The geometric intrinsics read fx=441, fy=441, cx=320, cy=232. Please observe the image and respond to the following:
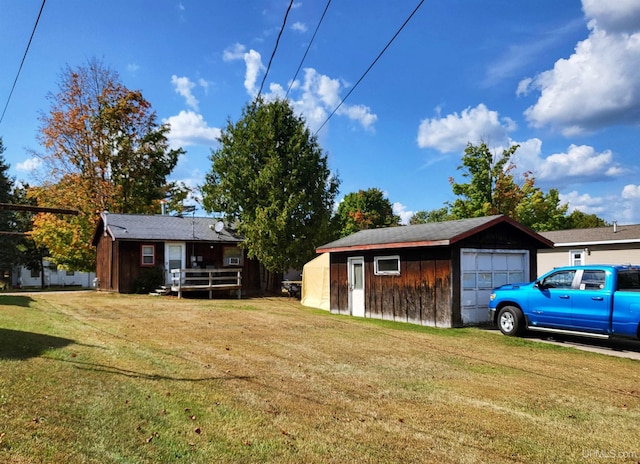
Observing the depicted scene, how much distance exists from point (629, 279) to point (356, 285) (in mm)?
8953

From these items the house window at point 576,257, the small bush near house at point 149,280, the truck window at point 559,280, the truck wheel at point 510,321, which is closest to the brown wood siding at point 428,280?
the truck wheel at point 510,321

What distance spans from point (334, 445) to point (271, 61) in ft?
27.8

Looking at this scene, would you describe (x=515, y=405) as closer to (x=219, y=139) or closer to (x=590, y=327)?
(x=590, y=327)

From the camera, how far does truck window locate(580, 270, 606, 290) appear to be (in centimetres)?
981

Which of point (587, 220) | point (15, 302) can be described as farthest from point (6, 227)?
point (587, 220)

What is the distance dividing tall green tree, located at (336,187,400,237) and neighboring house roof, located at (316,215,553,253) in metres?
43.6

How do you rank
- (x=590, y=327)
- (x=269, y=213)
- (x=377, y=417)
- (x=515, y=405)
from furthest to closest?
(x=269, y=213) → (x=590, y=327) → (x=515, y=405) → (x=377, y=417)

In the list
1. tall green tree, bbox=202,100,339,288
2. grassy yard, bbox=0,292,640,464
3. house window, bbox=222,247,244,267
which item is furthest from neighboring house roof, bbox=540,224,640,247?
house window, bbox=222,247,244,267

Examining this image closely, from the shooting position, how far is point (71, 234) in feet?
98.0

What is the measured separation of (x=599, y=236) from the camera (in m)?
23.1

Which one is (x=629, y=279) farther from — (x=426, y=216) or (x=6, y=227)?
(x=426, y=216)

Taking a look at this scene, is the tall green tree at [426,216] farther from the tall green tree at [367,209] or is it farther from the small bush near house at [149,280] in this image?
the small bush near house at [149,280]

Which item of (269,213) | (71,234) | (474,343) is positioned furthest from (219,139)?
(474,343)

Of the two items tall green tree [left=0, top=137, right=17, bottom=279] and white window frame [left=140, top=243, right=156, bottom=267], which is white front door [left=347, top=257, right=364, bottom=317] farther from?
tall green tree [left=0, top=137, right=17, bottom=279]
